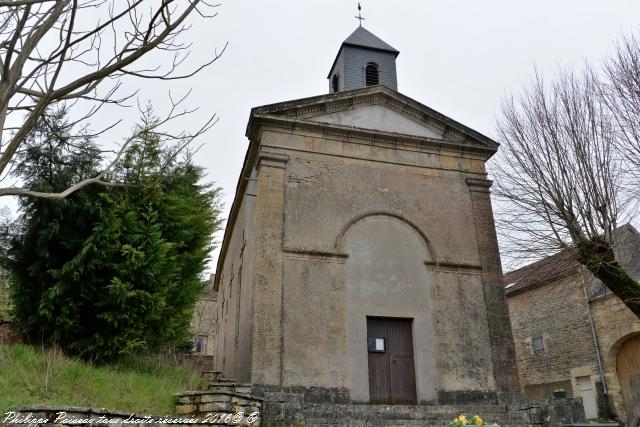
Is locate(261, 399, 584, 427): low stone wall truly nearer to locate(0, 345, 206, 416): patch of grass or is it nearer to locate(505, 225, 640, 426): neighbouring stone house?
locate(0, 345, 206, 416): patch of grass

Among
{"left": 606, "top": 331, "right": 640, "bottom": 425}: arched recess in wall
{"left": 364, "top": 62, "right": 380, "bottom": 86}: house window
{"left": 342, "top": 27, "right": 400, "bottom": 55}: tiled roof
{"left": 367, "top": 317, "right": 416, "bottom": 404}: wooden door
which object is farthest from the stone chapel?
{"left": 606, "top": 331, "right": 640, "bottom": 425}: arched recess in wall

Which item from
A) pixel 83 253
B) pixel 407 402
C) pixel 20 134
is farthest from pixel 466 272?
pixel 20 134

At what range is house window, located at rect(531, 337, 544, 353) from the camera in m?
20.1

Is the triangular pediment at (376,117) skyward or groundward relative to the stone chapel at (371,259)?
skyward

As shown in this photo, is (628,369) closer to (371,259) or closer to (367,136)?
(371,259)

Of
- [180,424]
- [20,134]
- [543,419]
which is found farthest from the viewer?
[543,419]

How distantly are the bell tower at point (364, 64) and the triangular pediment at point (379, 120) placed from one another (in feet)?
7.06

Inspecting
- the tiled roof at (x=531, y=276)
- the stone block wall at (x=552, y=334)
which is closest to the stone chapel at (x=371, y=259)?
the tiled roof at (x=531, y=276)

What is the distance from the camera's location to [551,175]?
1083cm

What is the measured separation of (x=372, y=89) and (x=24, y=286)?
8953 millimetres

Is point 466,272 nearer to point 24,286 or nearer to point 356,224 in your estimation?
point 356,224

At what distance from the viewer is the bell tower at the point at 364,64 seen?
15023mm

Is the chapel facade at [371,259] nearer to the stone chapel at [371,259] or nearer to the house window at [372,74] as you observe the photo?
the stone chapel at [371,259]

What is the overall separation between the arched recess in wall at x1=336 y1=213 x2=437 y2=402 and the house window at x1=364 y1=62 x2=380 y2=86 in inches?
205
